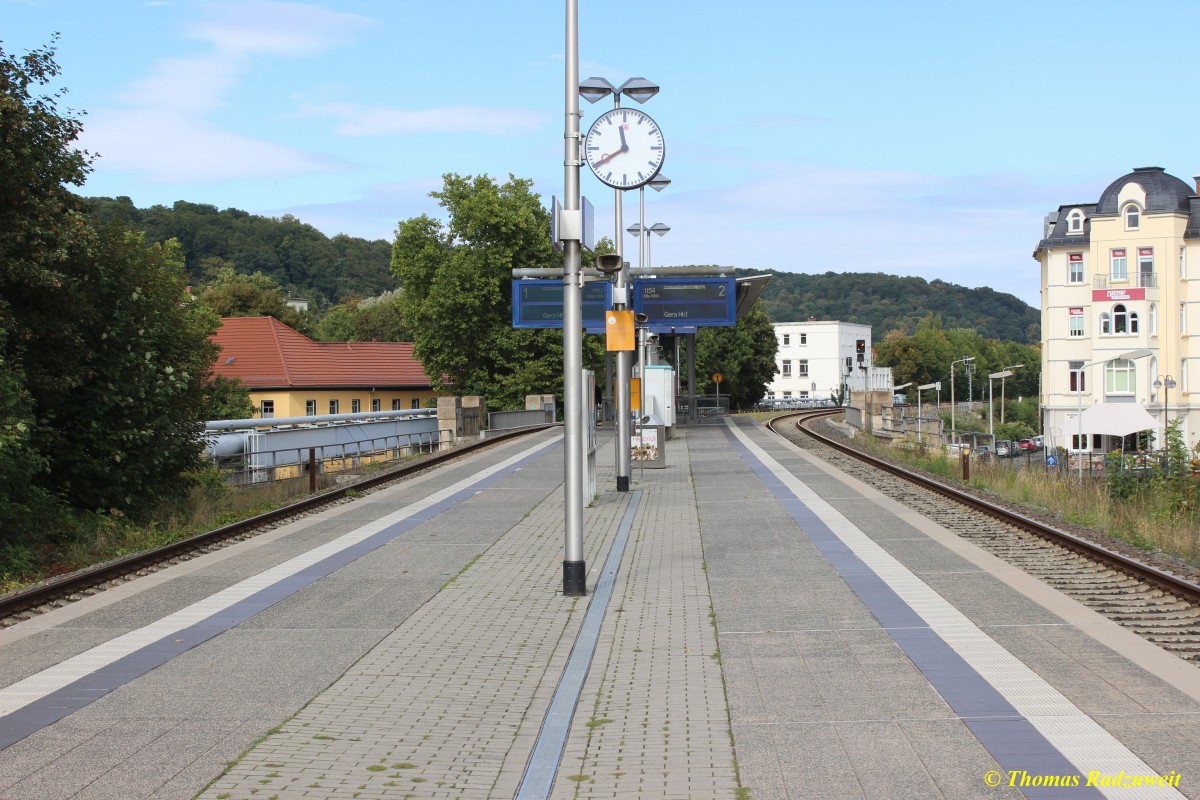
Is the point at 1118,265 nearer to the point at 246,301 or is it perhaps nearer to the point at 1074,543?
the point at 1074,543

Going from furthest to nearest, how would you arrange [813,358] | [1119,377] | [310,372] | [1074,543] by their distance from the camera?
1. [813,358]
2. [310,372]
3. [1119,377]
4. [1074,543]

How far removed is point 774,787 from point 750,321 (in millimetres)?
85523

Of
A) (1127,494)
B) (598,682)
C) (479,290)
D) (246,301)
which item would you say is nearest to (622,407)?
(1127,494)

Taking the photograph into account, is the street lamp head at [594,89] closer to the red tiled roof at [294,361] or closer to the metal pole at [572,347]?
the metal pole at [572,347]

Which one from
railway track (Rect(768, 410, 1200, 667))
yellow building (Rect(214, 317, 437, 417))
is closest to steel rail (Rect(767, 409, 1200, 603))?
railway track (Rect(768, 410, 1200, 667))

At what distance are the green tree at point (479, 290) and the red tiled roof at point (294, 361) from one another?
6.59 meters

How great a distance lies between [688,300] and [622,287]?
750 centimetres

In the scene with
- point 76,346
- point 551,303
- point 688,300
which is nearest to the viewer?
point 76,346

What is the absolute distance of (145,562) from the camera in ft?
40.7

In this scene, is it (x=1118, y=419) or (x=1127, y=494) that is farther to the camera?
(x=1118, y=419)

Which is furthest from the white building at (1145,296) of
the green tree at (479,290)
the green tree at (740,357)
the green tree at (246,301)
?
the green tree at (246,301)

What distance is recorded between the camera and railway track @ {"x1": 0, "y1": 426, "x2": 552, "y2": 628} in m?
9.91

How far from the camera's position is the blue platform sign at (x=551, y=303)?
75.3ft

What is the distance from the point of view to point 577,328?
1073cm
